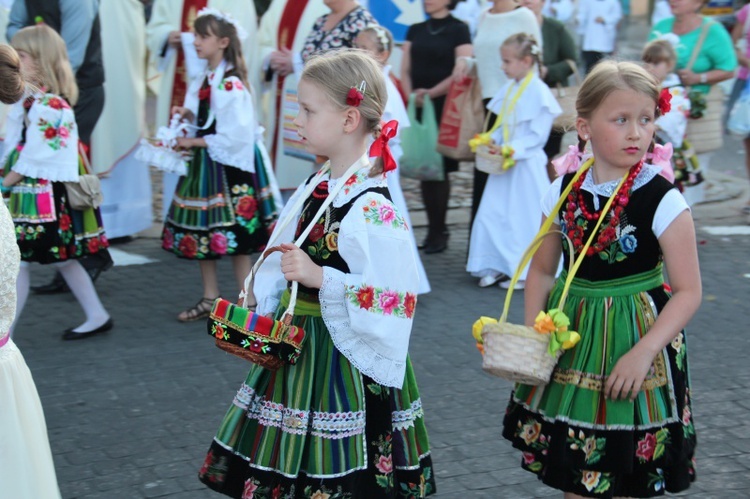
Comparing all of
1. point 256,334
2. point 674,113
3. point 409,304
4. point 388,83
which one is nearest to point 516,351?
point 409,304

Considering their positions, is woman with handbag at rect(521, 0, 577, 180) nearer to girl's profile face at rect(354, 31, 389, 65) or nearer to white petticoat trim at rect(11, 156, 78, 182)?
girl's profile face at rect(354, 31, 389, 65)

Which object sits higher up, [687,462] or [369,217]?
[369,217]

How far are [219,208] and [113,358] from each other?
3.53 feet

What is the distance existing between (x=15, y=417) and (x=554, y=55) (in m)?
5.79

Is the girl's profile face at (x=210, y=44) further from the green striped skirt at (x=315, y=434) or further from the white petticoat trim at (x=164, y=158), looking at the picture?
the green striped skirt at (x=315, y=434)

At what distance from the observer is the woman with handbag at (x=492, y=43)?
7383 mm

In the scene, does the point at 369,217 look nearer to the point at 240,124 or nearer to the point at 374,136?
the point at 374,136

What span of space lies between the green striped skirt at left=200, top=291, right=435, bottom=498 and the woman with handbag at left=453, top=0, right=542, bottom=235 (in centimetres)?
428

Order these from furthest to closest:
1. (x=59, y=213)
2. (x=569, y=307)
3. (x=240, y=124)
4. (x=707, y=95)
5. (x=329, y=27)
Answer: (x=707, y=95) → (x=329, y=27) → (x=240, y=124) → (x=59, y=213) → (x=569, y=307)

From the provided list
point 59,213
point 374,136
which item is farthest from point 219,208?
point 374,136

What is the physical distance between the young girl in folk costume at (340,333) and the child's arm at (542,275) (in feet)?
1.48

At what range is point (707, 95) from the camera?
8109 mm

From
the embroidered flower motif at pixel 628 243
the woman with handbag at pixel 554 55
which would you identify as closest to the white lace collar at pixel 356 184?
the embroidered flower motif at pixel 628 243

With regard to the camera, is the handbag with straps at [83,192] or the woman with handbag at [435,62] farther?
the woman with handbag at [435,62]
